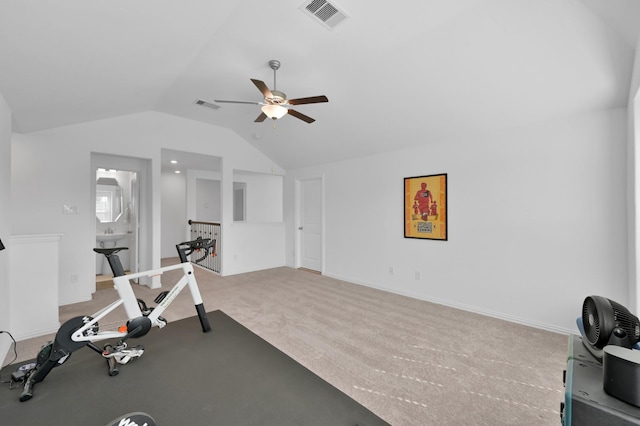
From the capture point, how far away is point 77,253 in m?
3.99

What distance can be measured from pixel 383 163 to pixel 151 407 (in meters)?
4.14

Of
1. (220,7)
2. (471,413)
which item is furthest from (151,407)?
(220,7)

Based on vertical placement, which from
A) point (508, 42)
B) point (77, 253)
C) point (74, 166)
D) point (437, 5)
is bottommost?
point (77, 253)

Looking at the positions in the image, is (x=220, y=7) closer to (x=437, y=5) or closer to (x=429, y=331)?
(x=437, y=5)

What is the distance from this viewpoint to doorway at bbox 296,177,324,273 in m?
5.90

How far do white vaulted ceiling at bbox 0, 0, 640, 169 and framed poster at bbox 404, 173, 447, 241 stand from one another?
678 millimetres

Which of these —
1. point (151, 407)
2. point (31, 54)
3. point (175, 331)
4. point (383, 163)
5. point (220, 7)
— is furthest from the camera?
point (383, 163)

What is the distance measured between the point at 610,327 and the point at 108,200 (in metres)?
7.14

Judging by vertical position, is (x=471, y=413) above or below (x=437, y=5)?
below

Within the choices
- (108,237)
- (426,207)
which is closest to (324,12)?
(426,207)

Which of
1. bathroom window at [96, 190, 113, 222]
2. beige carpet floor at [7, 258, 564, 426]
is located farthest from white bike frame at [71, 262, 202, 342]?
bathroom window at [96, 190, 113, 222]

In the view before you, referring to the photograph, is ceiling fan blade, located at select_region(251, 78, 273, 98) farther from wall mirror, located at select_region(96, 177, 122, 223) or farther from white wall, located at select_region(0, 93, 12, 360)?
wall mirror, located at select_region(96, 177, 122, 223)

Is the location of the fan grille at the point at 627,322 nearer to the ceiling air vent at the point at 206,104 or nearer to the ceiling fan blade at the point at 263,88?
the ceiling fan blade at the point at 263,88

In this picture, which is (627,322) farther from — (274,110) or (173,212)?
(173,212)
